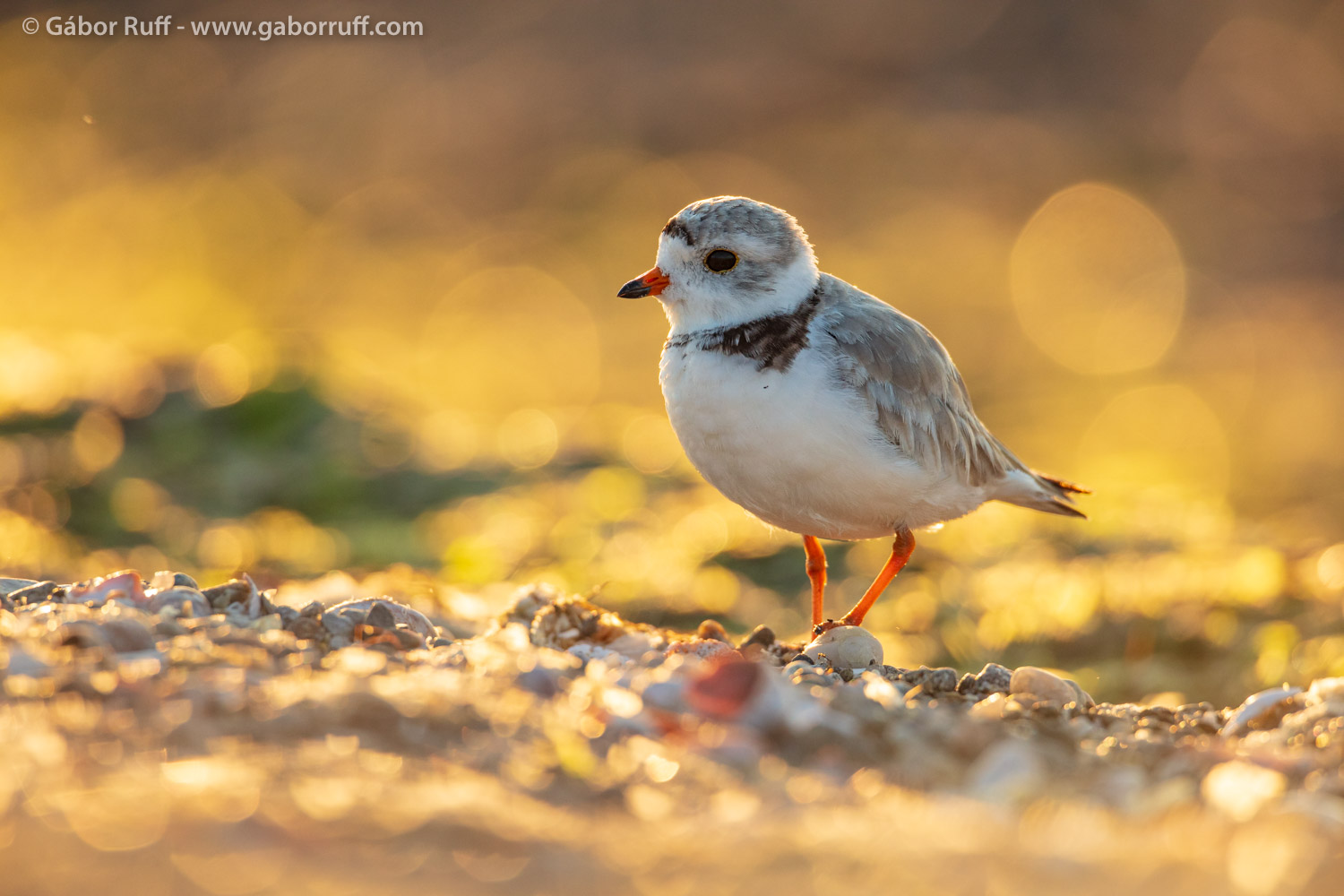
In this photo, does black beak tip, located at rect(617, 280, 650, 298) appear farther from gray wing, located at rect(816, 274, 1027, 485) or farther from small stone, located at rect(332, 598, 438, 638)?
small stone, located at rect(332, 598, 438, 638)

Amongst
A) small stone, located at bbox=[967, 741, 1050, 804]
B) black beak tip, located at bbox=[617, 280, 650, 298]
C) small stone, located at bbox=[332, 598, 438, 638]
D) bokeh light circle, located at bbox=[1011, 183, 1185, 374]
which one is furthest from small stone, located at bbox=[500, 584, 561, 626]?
bokeh light circle, located at bbox=[1011, 183, 1185, 374]

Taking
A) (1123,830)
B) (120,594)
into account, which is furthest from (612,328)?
(1123,830)

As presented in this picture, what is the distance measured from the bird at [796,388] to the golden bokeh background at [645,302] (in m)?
1.58

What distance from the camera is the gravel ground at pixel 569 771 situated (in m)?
2.21

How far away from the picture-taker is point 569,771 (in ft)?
8.91

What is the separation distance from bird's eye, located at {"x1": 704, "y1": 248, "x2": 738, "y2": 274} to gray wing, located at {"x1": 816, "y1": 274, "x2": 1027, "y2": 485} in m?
0.37

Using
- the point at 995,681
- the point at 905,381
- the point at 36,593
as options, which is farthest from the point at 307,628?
the point at 905,381

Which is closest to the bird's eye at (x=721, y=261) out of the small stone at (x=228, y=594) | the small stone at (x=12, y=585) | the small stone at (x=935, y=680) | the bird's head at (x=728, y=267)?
the bird's head at (x=728, y=267)

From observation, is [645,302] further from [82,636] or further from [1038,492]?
[82,636]

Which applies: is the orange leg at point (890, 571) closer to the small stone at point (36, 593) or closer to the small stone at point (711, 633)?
the small stone at point (711, 633)

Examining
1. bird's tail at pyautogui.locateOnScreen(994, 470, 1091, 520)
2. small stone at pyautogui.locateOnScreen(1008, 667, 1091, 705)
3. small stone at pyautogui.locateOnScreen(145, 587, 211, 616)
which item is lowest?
small stone at pyautogui.locateOnScreen(1008, 667, 1091, 705)

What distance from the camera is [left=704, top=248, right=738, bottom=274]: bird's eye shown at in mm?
4664

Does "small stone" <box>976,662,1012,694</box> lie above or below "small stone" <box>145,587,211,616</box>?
below

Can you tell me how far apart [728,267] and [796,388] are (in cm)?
58
